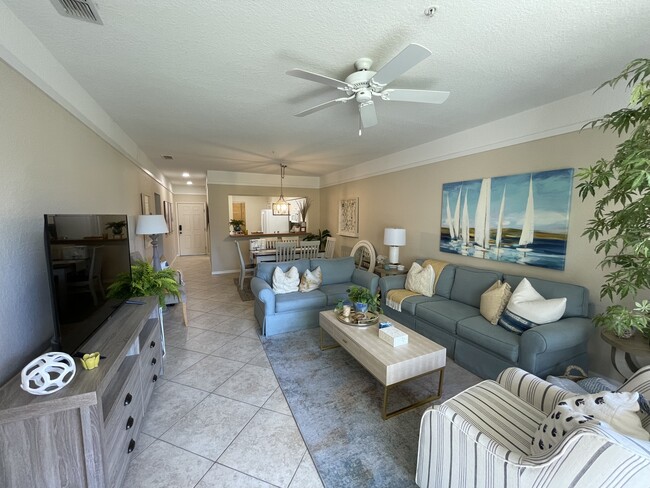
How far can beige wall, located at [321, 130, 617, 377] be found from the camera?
7.86ft

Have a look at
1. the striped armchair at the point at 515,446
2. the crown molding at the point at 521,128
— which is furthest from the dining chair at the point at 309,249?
the striped armchair at the point at 515,446

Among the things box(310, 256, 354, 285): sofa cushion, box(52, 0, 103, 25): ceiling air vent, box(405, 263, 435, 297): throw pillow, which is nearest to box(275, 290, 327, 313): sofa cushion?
box(310, 256, 354, 285): sofa cushion

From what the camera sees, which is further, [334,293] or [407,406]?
[334,293]

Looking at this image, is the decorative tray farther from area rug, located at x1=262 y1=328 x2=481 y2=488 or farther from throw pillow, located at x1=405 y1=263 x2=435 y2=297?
throw pillow, located at x1=405 y1=263 x2=435 y2=297

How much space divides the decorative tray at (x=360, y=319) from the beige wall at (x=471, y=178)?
66.5 inches

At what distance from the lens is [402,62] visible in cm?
146

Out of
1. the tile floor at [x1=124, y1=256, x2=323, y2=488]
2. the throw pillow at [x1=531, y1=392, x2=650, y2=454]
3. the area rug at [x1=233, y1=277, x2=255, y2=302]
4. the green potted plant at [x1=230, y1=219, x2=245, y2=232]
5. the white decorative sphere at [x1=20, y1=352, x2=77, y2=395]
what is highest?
the green potted plant at [x1=230, y1=219, x2=245, y2=232]

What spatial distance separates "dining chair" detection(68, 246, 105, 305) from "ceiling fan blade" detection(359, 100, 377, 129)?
2187 mm

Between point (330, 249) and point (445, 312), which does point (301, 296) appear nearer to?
point (445, 312)

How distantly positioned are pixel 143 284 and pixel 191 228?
809 cm

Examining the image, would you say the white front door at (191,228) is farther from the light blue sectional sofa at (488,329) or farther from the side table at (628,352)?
the side table at (628,352)

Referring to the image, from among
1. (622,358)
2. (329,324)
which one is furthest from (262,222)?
(622,358)

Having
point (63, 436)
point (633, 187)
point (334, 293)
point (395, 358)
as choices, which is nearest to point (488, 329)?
point (395, 358)

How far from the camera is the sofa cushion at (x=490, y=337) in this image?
87.7 inches
